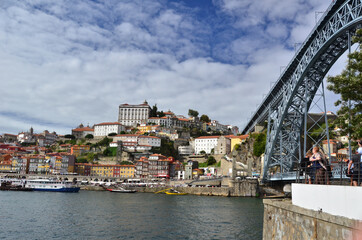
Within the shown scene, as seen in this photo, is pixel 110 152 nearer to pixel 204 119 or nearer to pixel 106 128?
pixel 106 128

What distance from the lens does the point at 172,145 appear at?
78062 mm

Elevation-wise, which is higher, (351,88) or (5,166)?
(351,88)

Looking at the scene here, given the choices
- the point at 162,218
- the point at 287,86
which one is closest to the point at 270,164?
the point at 287,86

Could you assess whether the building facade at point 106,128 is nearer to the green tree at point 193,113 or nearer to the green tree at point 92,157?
the green tree at point 92,157

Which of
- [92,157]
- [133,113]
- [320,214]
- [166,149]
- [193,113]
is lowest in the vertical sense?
[320,214]

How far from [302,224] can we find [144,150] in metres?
69.1

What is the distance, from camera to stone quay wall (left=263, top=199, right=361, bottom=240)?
4172 millimetres

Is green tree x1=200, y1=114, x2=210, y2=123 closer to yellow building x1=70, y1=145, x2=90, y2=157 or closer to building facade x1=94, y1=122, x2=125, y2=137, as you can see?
building facade x1=94, y1=122, x2=125, y2=137

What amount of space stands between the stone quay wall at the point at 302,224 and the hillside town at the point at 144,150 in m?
35.2

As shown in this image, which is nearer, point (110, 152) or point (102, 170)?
point (102, 170)

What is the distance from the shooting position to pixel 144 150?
73.4 metres

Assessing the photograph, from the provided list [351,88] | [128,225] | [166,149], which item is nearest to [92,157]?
[166,149]

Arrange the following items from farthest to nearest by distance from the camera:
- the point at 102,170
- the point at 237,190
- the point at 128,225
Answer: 1. the point at 102,170
2. the point at 237,190
3. the point at 128,225

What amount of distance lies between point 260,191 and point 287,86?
16537 mm
